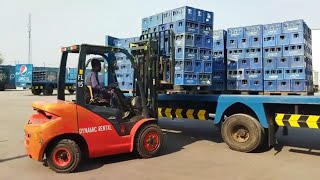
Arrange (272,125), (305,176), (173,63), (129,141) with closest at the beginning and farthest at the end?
(305,176) < (129,141) < (272,125) < (173,63)

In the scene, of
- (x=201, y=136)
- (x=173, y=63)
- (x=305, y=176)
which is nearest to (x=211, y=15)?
(x=173, y=63)

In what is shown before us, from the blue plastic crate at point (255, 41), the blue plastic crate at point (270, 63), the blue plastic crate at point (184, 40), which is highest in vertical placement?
the blue plastic crate at point (255, 41)

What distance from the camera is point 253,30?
427 inches

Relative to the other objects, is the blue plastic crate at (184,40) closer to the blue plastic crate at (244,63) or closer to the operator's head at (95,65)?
the blue plastic crate at (244,63)

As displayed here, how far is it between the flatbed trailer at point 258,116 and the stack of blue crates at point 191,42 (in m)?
0.80

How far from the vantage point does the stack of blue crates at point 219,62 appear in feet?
37.5

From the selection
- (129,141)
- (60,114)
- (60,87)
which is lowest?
(129,141)

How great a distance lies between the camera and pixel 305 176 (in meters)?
6.26

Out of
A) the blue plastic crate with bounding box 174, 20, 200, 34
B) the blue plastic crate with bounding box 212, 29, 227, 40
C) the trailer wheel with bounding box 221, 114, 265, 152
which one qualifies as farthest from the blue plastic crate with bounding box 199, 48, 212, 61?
the trailer wheel with bounding box 221, 114, 265, 152

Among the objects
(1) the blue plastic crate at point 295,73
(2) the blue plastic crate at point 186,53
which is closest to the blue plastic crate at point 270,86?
(1) the blue plastic crate at point 295,73

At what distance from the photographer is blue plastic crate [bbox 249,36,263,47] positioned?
10.7 metres

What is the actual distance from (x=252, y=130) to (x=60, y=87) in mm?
4179

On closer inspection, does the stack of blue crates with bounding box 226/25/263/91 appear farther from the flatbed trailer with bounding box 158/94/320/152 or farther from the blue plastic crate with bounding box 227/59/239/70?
the flatbed trailer with bounding box 158/94/320/152

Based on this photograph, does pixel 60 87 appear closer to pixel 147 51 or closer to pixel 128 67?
pixel 147 51
